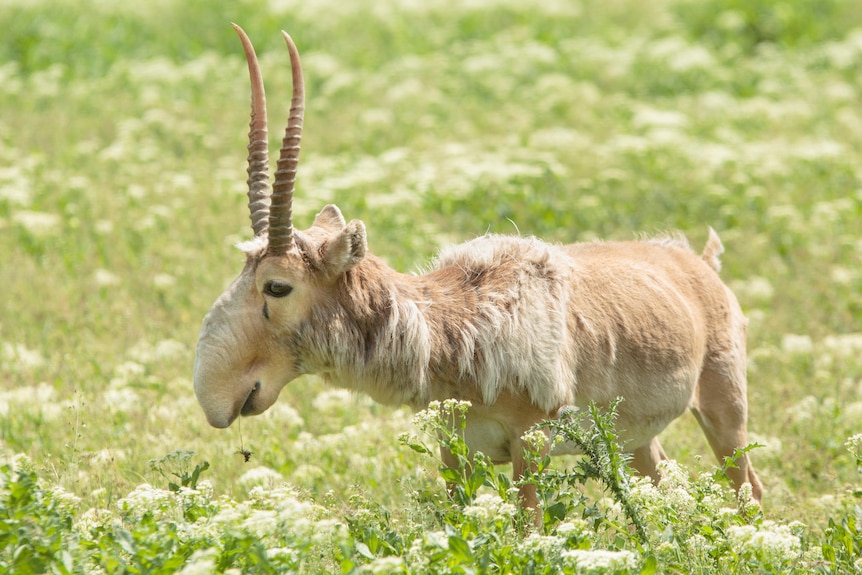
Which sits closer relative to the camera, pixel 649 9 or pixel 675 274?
pixel 675 274

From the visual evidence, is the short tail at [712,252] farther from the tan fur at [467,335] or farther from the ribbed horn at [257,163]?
the ribbed horn at [257,163]

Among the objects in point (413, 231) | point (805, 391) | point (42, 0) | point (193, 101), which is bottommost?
point (805, 391)

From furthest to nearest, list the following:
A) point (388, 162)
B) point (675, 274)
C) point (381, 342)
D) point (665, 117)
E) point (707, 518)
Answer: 1. point (665, 117)
2. point (388, 162)
3. point (675, 274)
4. point (381, 342)
5. point (707, 518)

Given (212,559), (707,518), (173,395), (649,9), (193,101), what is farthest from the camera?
(649,9)

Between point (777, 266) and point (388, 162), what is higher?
point (388, 162)

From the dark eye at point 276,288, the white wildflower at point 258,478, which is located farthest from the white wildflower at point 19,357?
the dark eye at point 276,288

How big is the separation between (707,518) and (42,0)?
16.4 meters

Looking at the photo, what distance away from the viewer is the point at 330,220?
5770 millimetres

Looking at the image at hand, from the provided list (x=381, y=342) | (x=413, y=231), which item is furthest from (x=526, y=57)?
(x=381, y=342)

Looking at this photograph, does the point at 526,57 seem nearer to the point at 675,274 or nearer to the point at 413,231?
the point at 413,231

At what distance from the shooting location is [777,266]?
10828mm

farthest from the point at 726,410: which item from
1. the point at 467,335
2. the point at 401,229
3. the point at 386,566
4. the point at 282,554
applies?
the point at 401,229

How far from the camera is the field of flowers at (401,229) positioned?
14.8 ft

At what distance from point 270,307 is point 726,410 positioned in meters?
3.00
